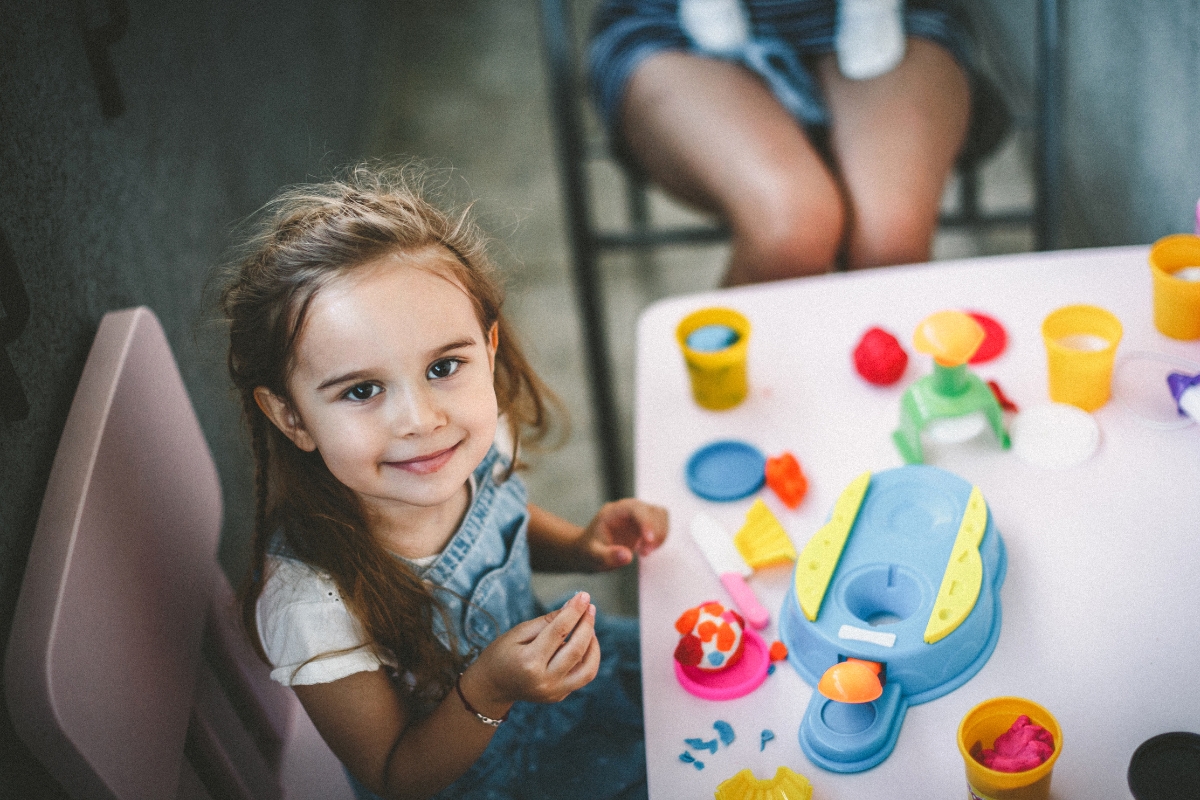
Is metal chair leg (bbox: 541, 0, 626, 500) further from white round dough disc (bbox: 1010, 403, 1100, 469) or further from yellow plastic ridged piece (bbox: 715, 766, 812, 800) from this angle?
yellow plastic ridged piece (bbox: 715, 766, 812, 800)

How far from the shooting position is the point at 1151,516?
0.80 m

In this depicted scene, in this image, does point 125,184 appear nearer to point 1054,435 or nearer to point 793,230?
point 793,230

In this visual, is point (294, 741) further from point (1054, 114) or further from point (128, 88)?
point (1054, 114)

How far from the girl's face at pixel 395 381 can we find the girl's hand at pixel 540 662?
0.41 ft

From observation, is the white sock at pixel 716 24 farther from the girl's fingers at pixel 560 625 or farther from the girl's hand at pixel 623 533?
the girl's fingers at pixel 560 625

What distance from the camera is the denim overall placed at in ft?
2.92

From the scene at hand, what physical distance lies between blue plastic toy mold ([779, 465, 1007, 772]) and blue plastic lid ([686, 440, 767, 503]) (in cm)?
11

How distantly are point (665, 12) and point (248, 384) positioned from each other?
95 cm

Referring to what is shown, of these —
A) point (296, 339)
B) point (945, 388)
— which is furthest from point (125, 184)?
point (945, 388)

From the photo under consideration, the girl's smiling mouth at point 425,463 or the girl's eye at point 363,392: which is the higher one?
the girl's eye at point 363,392

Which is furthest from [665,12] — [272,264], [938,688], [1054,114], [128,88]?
[938,688]

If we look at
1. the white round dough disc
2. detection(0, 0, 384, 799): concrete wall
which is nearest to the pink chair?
detection(0, 0, 384, 799): concrete wall

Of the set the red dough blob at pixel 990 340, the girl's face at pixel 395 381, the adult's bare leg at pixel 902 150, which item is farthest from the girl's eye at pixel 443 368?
the adult's bare leg at pixel 902 150

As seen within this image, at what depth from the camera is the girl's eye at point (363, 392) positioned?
0.75 metres
